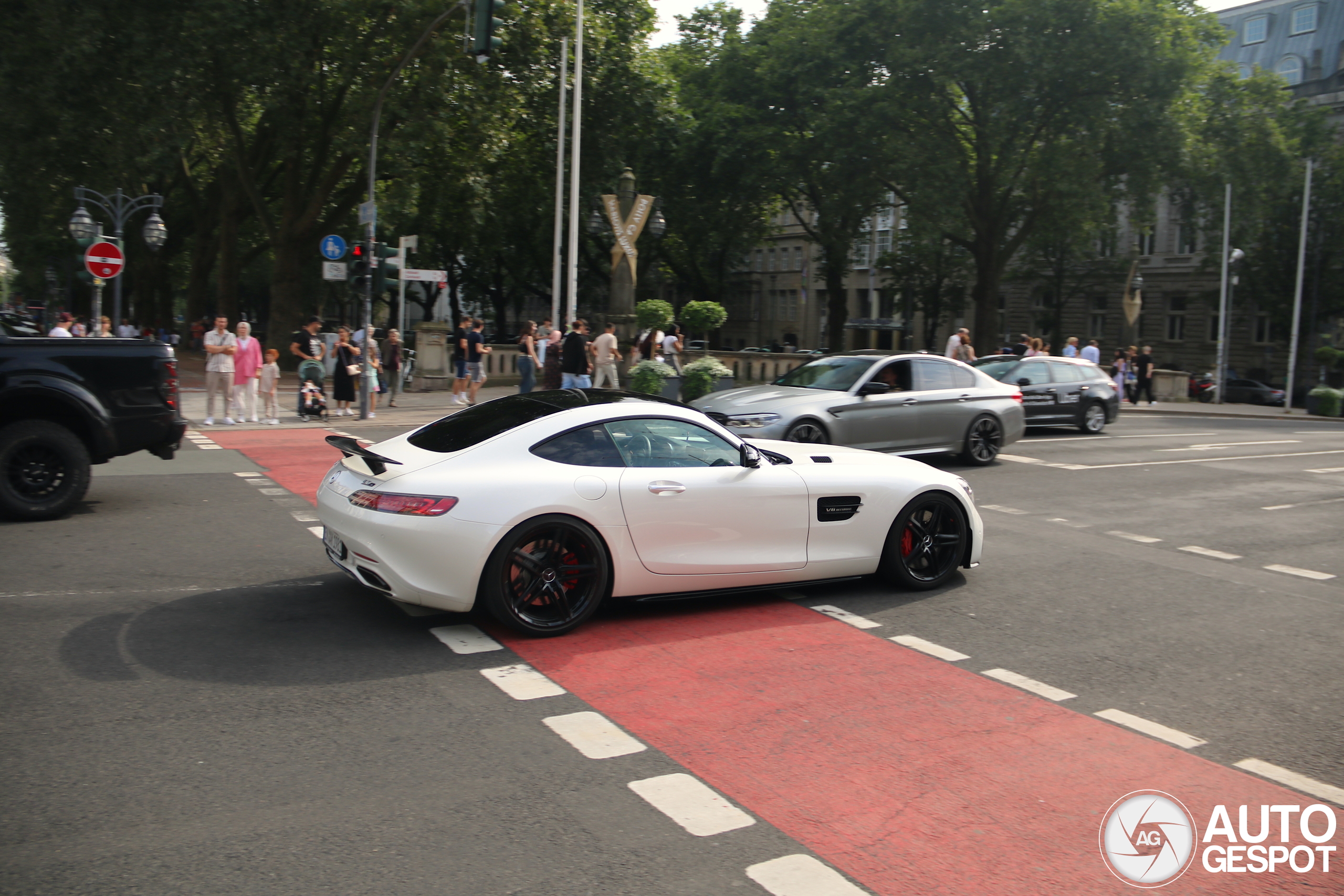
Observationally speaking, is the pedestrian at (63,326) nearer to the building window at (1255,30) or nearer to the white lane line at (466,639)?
the white lane line at (466,639)

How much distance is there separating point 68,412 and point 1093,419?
17.2 metres

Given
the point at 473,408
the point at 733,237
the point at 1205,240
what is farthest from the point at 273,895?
the point at 1205,240

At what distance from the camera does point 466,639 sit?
610 cm

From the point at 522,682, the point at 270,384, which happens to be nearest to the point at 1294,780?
the point at 522,682

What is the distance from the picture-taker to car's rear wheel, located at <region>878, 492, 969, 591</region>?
24.5 ft

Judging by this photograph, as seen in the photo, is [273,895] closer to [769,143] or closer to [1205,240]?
[769,143]

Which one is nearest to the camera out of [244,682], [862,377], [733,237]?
[244,682]

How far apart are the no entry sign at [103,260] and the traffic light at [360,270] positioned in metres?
5.26

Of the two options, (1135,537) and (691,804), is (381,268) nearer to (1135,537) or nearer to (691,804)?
(1135,537)

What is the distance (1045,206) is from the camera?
111 feet

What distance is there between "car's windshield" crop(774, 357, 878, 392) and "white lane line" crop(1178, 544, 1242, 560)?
196 inches

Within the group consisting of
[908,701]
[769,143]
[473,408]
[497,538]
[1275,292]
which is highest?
[769,143]

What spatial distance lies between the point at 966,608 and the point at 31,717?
532 cm

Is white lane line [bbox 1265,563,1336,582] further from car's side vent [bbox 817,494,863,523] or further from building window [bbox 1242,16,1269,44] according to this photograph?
building window [bbox 1242,16,1269,44]
